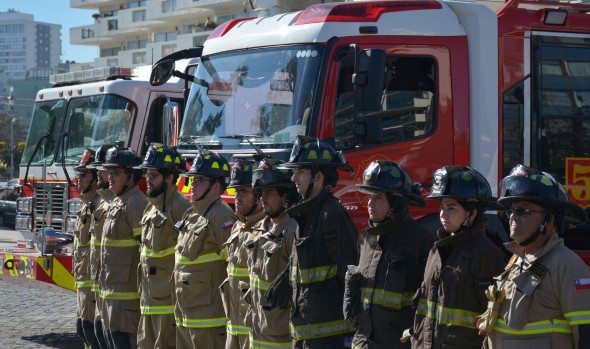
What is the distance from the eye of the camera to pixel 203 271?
7324 millimetres

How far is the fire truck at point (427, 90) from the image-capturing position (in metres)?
7.87

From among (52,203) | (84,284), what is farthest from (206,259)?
(52,203)

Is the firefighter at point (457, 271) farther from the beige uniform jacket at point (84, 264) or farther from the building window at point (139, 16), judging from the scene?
the building window at point (139, 16)

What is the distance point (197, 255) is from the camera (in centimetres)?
736

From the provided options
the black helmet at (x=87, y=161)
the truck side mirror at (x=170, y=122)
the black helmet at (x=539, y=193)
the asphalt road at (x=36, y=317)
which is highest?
the truck side mirror at (x=170, y=122)

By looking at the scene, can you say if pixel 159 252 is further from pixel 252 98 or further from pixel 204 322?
pixel 252 98

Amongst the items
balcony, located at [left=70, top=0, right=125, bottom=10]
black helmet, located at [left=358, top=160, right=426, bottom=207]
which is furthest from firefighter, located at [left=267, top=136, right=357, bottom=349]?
balcony, located at [left=70, top=0, right=125, bottom=10]

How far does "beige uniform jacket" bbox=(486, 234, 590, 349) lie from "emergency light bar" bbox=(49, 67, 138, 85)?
9358 mm

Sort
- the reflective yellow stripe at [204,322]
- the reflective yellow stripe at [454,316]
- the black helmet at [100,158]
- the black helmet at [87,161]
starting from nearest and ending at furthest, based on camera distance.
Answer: the reflective yellow stripe at [454,316] → the reflective yellow stripe at [204,322] → the black helmet at [100,158] → the black helmet at [87,161]

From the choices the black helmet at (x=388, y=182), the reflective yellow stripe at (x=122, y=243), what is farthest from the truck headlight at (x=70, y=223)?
the black helmet at (x=388, y=182)

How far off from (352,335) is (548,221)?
6.33 ft

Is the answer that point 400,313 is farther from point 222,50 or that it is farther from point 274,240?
point 222,50

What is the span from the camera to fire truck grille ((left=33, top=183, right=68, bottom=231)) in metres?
12.1

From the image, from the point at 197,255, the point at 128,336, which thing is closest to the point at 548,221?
the point at 197,255
